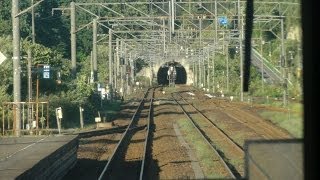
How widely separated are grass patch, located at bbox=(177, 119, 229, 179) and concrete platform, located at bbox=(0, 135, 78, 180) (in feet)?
10.5

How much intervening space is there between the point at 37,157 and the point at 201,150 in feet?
28.0

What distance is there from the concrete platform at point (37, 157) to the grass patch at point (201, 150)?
3.19 m

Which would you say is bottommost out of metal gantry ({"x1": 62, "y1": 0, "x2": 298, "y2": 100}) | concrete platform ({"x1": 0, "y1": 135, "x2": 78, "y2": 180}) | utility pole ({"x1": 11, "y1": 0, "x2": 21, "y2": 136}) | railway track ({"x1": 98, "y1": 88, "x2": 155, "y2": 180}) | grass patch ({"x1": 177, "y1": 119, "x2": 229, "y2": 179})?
railway track ({"x1": 98, "y1": 88, "x2": 155, "y2": 180})

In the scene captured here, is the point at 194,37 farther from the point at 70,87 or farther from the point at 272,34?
the point at 272,34

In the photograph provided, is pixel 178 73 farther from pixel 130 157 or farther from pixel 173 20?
pixel 130 157

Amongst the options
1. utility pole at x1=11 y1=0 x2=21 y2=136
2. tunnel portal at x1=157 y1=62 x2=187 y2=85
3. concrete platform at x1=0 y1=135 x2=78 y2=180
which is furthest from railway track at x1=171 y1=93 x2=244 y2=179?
tunnel portal at x1=157 y1=62 x2=187 y2=85

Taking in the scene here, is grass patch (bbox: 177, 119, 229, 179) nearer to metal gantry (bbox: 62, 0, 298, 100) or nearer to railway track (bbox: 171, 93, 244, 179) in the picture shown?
railway track (bbox: 171, 93, 244, 179)

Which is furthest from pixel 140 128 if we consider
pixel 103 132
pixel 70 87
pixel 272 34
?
pixel 272 34

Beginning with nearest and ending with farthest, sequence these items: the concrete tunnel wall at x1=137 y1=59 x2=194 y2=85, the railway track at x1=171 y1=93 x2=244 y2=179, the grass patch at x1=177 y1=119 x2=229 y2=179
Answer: the railway track at x1=171 y1=93 x2=244 y2=179 → the grass patch at x1=177 y1=119 x2=229 y2=179 → the concrete tunnel wall at x1=137 y1=59 x2=194 y2=85

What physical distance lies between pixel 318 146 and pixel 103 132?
25.0 metres

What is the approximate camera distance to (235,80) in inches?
2432

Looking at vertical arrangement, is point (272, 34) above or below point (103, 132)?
above

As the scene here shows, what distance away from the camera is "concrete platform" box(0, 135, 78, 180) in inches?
441

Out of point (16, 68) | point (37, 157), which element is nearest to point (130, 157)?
point (16, 68)
